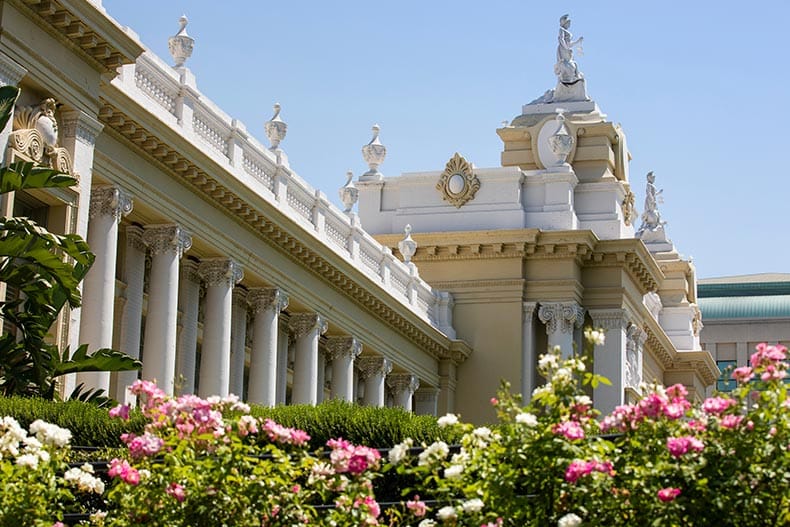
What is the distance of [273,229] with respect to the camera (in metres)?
43.3

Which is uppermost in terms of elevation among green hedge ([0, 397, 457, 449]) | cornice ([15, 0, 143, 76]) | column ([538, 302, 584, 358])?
column ([538, 302, 584, 358])

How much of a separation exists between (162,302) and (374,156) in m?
24.7

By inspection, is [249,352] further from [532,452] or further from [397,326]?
[532,452]

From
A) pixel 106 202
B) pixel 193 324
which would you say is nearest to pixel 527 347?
pixel 193 324

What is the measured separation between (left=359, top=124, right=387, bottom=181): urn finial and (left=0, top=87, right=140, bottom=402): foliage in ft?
116

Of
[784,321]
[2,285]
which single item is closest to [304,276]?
[2,285]

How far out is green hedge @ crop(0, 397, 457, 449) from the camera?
852 inches

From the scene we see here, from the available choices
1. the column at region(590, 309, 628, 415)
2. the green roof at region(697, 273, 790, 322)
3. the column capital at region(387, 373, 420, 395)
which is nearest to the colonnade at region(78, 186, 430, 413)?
the column capital at region(387, 373, 420, 395)

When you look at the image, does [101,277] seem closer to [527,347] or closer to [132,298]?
[132,298]

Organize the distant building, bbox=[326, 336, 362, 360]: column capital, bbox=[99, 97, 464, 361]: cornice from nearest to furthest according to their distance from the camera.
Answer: bbox=[99, 97, 464, 361]: cornice < bbox=[326, 336, 362, 360]: column capital < the distant building

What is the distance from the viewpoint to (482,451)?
48.1 ft

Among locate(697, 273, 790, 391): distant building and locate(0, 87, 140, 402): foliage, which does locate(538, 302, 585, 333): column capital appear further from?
locate(697, 273, 790, 391): distant building

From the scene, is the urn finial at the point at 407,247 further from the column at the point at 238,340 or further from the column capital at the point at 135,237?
the column capital at the point at 135,237

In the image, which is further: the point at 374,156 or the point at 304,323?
the point at 374,156
